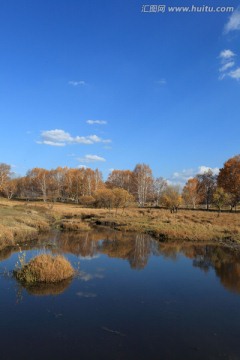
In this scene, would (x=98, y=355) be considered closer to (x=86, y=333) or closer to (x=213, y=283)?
(x=86, y=333)

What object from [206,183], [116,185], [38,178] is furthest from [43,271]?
[38,178]

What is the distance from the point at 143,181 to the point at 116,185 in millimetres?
17408

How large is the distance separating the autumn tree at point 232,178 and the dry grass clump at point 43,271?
7063 centimetres

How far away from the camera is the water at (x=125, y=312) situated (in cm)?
1089

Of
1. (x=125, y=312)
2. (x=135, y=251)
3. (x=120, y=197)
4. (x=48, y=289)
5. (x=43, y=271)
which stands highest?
(x=120, y=197)

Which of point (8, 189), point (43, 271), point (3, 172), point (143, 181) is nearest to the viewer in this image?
point (43, 271)

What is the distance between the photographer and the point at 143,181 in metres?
104

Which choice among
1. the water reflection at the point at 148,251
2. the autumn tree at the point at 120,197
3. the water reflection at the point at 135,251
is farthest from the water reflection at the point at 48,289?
the autumn tree at the point at 120,197

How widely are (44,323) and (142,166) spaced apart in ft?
329

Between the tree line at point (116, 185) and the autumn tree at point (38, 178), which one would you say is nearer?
the tree line at point (116, 185)

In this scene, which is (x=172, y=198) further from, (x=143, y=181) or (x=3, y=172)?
(x=3, y=172)

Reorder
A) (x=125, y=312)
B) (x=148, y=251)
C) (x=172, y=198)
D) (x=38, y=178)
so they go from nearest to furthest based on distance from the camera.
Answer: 1. (x=125, y=312)
2. (x=148, y=251)
3. (x=172, y=198)
4. (x=38, y=178)

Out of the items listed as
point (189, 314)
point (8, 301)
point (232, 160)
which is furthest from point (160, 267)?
Answer: point (232, 160)

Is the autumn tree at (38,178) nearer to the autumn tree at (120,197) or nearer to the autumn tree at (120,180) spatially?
the autumn tree at (120,180)
